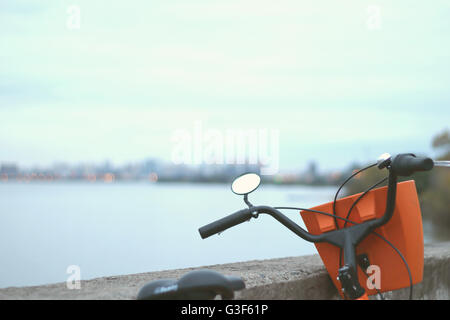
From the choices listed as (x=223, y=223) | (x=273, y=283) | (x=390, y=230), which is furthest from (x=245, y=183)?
(x=390, y=230)

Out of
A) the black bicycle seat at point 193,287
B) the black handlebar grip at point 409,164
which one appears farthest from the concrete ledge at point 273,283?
the black handlebar grip at point 409,164

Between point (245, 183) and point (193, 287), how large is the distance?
2.32 ft

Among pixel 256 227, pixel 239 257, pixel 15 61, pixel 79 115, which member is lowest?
pixel 256 227

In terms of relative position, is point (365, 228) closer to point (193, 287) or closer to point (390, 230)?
point (390, 230)

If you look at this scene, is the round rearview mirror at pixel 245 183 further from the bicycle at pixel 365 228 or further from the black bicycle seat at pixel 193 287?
the black bicycle seat at pixel 193 287

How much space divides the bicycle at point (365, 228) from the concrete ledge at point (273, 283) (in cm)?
37

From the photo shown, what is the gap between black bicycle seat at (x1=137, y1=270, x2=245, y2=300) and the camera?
5.14ft

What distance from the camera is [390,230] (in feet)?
6.73
